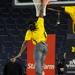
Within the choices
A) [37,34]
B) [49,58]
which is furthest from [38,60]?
[49,58]

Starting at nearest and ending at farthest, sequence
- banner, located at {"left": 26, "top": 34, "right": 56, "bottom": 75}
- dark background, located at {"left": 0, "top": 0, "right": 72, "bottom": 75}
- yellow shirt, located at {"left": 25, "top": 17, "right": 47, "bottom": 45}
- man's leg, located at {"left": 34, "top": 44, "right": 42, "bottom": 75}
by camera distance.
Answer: man's leg, located at {"left": 34, "top": 44, "right": 42, "bottom": 75} → yellow shirt, located at {"left": 25, "top": 17, "right": 47, "bottom": 45} → banner, located at {"left": 26, "top": 34, "right": 56, "bottom": 75} → dark background, located at {"left": 0, "top": 0, "right": 72, "bottom": 75}

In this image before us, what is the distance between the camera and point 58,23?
12922 mm

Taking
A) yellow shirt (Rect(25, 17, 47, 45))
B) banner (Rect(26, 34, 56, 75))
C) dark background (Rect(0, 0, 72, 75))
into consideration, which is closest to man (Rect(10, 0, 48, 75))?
yellow shirt (Rect(25, 17, 47, 45))

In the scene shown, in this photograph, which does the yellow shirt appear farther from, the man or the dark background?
the dark background

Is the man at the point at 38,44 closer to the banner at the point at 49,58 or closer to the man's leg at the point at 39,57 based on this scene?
the man's leg at the point at 39,57

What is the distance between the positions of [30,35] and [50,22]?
3.86 m

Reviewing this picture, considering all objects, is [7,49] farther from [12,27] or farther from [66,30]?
[66,30]

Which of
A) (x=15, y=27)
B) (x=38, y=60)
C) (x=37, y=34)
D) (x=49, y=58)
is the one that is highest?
(x=37, y=34)

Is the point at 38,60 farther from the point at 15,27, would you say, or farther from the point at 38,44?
the point at 15,27

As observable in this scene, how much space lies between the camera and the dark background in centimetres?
1304

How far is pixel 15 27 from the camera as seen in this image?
43.7ft

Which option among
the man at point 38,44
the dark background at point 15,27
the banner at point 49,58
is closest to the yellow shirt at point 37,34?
the man at point 38,44

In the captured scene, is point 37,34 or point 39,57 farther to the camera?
point 37,34

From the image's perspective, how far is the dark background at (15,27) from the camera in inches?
513
